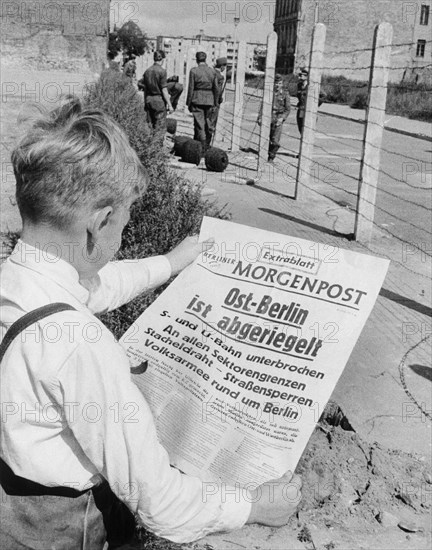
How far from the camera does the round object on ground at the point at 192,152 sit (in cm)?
1409

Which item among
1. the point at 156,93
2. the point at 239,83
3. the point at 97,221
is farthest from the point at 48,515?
the point at 156,93

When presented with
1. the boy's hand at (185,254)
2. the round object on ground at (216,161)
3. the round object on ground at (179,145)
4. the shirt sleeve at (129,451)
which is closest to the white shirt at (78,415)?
the shirt sleeve at (129,451)

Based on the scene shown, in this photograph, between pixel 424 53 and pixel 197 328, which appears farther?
pixel 424 53

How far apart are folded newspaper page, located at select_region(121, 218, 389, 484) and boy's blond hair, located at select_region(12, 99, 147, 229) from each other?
59cm

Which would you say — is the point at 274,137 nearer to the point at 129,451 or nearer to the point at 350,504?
the point at 350,504

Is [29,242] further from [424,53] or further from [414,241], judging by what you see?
[424,53]

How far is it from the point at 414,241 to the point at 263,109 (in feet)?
16.7

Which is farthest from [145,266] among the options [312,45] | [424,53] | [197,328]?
[424,53]

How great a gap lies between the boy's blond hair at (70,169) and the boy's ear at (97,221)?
12 millimetres

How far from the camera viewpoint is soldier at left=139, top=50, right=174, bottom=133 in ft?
50.9

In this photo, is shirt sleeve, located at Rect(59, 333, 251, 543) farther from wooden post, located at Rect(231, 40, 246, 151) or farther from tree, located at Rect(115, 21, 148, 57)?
tree, located at Rect(115, 21, 148, 57)

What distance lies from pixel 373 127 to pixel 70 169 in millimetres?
6475

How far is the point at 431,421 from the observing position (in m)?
4.23

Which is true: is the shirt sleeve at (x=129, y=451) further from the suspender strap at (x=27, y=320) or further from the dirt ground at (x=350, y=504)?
the dirt ground at (x=350, y=504)
